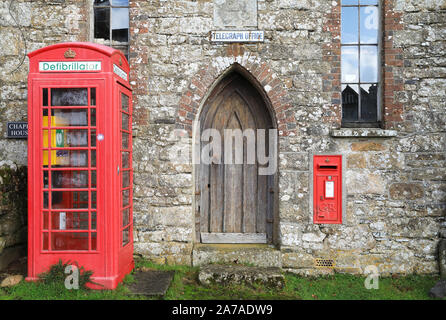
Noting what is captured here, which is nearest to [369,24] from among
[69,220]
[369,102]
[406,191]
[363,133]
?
[369,102]

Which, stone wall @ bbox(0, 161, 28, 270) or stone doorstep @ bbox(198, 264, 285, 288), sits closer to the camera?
stone doorstep @ bbox(198, 264, 285, 288)

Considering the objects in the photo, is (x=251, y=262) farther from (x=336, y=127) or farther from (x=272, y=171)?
(x=336, y=127)

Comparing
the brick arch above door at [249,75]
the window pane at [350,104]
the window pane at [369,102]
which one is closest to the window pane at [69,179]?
the brick arch above door at [249,75]

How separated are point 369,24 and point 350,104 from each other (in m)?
1.22

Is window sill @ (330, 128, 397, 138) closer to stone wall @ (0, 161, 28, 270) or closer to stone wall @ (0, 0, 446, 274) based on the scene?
stone wall @ (0, 0, 446, 274)

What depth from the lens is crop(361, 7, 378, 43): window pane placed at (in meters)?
5.05

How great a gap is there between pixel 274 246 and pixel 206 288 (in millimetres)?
1254

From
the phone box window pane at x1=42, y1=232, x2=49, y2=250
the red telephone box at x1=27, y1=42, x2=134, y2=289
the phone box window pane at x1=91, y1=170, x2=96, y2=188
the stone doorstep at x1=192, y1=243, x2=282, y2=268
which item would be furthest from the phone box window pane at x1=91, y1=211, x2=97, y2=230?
the stone doorstep at x1=192, y1=243, x2=282, y2=268

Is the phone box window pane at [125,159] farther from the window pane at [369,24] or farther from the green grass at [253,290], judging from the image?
the window pane at [369,24]

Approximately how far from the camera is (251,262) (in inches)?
190

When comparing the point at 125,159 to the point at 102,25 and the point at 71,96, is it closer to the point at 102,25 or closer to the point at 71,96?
the point at 71,96

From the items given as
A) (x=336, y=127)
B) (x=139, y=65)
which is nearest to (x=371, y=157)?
(x=336, y=127)

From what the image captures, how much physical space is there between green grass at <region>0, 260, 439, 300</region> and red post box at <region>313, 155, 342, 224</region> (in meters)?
0.85

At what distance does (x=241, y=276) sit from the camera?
Answer: 435 cm
